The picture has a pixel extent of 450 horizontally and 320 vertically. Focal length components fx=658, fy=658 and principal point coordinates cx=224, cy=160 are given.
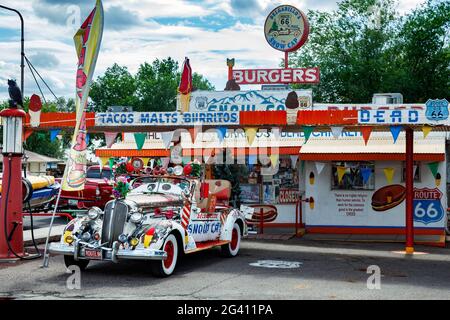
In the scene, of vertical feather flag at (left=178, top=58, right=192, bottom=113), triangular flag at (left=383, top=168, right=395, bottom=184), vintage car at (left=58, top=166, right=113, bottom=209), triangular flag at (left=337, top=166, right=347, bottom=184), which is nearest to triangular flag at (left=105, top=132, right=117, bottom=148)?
vertical feather flag at (left=178, top=58, right=192, bottom=113)

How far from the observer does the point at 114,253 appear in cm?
1093

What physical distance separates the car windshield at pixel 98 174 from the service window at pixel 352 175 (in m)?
9.40

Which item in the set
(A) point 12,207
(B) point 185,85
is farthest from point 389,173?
(A) point 12,207

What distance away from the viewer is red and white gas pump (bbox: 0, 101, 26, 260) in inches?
515

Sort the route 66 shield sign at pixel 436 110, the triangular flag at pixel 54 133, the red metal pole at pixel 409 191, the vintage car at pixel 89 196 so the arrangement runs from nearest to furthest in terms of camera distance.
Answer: the route 66 shield sign at pixel 436 110
the red metal pole at pixel 409 191
the triangular flag at pixel 54 133
the vintage car at pixel 89 196

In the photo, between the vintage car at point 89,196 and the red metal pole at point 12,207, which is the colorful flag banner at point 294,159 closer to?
the vintage car at point 89,196

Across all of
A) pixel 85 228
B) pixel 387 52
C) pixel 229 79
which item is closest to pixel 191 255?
pixel 85 228

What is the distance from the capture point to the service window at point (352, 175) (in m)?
18.1

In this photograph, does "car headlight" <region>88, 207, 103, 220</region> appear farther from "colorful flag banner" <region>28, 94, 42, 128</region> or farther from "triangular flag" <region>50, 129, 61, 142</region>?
"triangular flag" <region>50, 129, 61, 142</region>

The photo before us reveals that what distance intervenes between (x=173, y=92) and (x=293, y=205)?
5201 cm

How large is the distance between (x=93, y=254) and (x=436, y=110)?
7.35 meters

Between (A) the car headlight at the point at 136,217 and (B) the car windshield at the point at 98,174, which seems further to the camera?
(B) the car windshield at the point at 98,174

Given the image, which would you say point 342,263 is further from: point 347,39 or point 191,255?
point 347,39

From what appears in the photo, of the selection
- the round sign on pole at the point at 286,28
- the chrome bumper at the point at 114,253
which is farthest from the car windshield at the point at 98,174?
the chrome bumper at the point at 114,253
